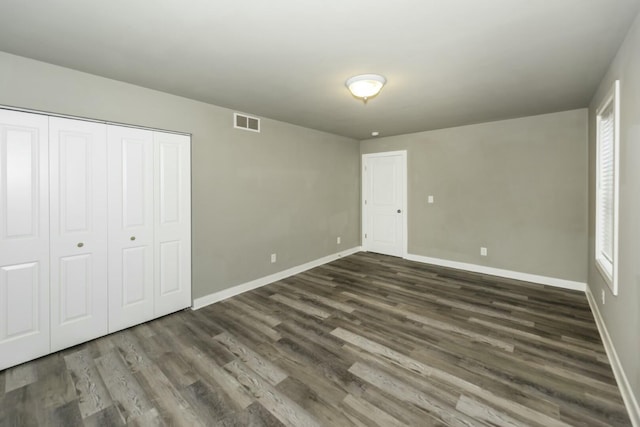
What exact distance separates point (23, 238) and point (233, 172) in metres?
2.04

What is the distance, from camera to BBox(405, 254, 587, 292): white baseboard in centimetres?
391

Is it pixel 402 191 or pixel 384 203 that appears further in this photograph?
pixel 384 203

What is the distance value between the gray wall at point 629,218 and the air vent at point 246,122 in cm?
361

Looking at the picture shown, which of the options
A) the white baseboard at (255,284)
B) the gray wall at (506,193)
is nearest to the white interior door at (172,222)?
the white baseboard at (255,284)

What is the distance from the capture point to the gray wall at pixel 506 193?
12.7ft

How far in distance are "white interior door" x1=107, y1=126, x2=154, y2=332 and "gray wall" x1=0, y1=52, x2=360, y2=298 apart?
0.84ft

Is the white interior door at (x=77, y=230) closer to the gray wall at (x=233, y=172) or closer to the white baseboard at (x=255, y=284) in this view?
the gray wall at (x=233, y=172)

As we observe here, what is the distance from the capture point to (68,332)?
2.53 metres

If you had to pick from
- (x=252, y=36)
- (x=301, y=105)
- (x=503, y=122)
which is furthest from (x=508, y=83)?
(x=252, y=36)

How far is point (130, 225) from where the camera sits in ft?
9.45

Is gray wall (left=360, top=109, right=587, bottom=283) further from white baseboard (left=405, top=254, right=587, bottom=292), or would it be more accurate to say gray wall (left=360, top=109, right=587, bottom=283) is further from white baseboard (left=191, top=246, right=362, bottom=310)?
white baseboard (left=191, top=246, right=362, bottom=310)

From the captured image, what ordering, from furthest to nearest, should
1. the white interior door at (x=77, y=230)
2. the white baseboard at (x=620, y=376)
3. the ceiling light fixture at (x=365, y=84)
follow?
the ceiling light fixture at (x=365, y=84)
the white interior door at (x=77, y=230)
the white baseboard at (x=620, y=376)

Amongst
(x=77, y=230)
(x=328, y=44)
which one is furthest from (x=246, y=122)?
(x=77, y=230)

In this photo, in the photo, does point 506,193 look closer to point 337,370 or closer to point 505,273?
point 505,273
